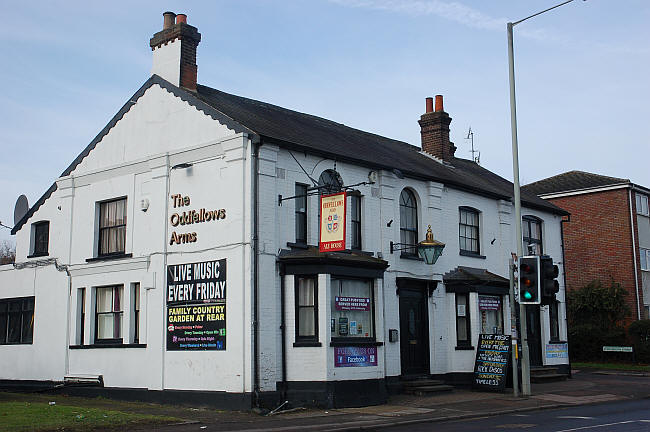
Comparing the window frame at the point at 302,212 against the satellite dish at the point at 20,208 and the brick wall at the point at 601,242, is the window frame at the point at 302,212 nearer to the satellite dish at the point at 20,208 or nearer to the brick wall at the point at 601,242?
the satellite dish at the point at 20,208

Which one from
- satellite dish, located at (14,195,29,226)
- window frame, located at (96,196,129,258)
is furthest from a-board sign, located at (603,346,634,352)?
satellite dish, located at (14,195,29,226)

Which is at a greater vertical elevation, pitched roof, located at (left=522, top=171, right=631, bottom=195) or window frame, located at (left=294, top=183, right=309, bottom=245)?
pitched roof, located at (left=522, top=171, right=631, bottom=195)

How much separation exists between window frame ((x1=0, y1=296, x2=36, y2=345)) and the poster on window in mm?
7337

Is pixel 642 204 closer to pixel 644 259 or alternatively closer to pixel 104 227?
pixel 644 259

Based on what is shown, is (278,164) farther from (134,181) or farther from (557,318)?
(557,318)

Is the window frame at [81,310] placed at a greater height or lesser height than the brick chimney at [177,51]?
lesser

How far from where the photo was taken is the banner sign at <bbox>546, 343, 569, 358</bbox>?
27219 mm

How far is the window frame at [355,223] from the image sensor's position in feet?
67.3

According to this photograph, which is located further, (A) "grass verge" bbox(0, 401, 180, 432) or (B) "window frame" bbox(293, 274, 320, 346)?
(B) "window frame" bbox(293, 274, 320, 346)

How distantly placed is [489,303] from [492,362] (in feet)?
8.09

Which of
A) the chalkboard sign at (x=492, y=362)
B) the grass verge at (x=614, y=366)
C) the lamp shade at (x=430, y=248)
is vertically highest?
the lamp shade at (x=430, y=248)

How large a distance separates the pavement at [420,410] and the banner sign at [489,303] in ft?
9.39

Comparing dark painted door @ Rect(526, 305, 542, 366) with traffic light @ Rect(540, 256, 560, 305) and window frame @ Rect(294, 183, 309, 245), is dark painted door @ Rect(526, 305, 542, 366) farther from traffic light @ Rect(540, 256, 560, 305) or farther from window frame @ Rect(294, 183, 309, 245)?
window frame @ Rect(294, 183, 309, 245)

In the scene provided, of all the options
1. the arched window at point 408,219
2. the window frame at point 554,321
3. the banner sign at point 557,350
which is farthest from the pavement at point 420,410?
the arched window at point 408,219
